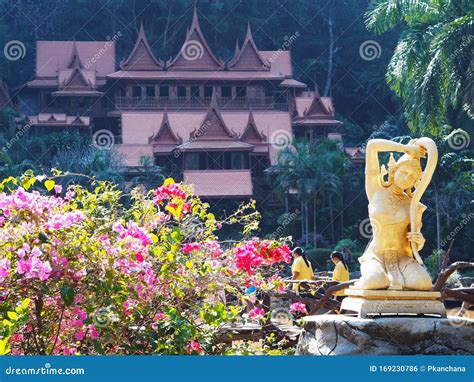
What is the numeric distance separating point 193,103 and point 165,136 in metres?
3.41

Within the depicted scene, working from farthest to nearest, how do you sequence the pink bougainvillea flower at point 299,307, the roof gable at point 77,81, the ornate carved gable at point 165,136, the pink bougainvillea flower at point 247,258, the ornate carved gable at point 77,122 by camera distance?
the roof gable at point 77,81, the ornate carved gable at point 77,122, the ornate carved gable at point 165,136, the pink bougainvillea flower at point 299,307, the pink bougainvillea flower at point 247,258

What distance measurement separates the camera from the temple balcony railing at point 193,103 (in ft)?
109

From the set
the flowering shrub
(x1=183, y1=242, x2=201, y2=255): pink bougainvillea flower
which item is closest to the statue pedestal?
the flowering shrub

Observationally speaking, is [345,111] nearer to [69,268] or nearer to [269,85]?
[269,85]

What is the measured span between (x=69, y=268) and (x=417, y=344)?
190 cm

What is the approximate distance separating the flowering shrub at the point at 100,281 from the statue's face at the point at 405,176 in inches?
42.8

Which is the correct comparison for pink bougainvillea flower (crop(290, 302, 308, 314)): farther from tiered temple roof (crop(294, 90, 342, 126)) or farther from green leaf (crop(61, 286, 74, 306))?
tiered temple roof (crop(294, 90, 342, 126))

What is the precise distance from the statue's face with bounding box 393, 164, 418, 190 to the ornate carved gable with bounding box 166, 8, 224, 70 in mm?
28357

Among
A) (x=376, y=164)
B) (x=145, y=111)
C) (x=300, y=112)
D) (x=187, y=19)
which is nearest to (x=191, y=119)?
(x=145, y=111)

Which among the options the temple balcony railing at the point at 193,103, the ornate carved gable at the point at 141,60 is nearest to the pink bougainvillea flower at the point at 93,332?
the temple balcony railing at the point at 193,103

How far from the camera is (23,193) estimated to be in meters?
4.71

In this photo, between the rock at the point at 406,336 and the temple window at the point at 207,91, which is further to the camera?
the temple window at the point at 207,91

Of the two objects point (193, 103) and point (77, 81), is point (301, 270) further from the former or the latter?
point (77, 81)

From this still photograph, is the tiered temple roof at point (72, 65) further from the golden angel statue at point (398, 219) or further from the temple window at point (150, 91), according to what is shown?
the golden angel statue at point (398, 219)
